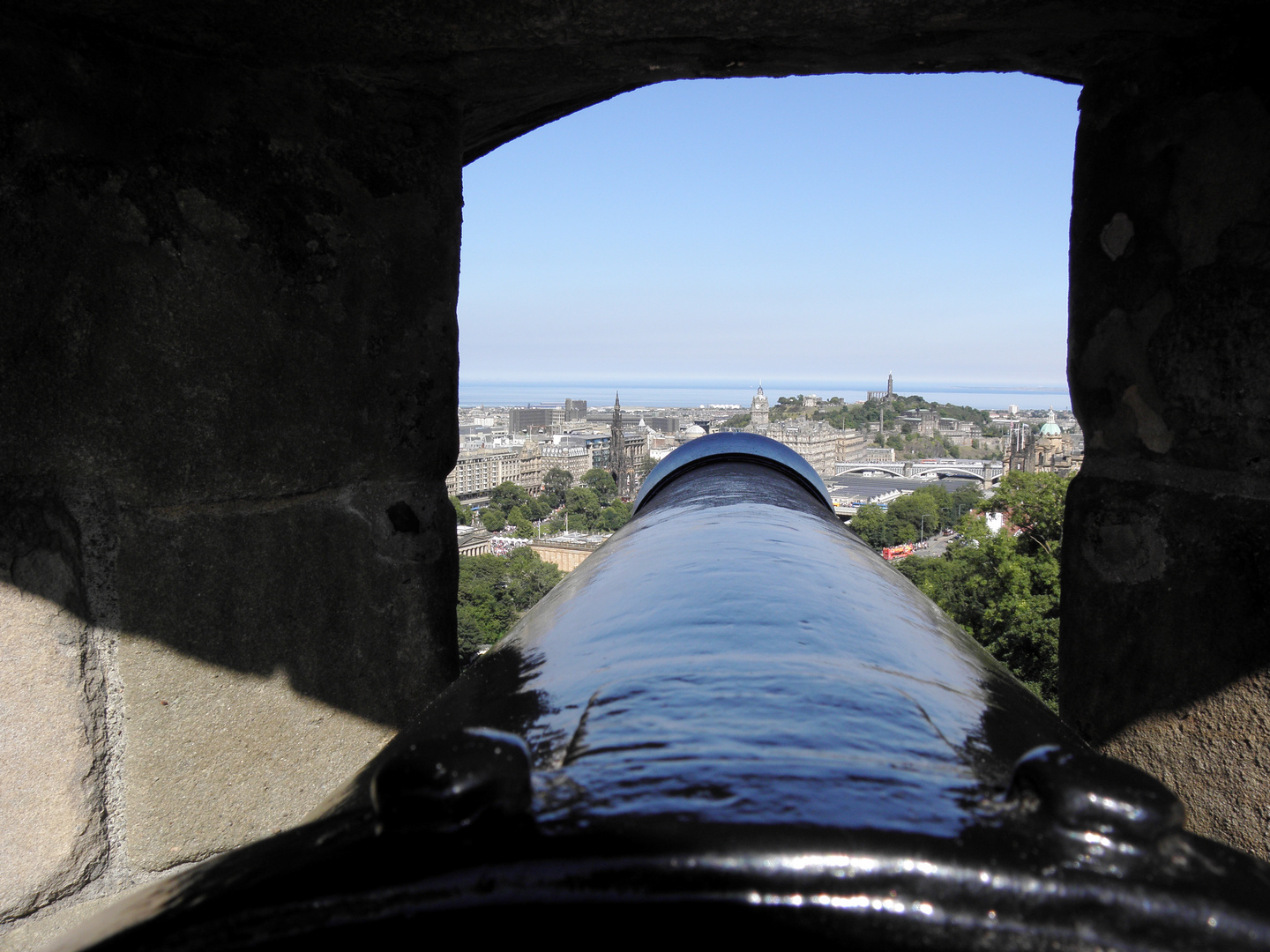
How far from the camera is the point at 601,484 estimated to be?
2189 inches

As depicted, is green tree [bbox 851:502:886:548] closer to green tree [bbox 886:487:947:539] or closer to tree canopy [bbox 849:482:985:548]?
tree canopy [bbox 849:482:985:548]

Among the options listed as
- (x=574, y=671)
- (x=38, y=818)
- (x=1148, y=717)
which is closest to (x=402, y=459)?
(x=38, y=818)

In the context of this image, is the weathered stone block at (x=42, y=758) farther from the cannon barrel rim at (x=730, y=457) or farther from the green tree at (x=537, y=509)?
the green tree at (x=537, y=509)

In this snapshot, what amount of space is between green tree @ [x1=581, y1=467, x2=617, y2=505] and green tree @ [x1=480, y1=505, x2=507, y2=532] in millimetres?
5822

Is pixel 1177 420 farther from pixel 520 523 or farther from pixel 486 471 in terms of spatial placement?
pixel 486 471

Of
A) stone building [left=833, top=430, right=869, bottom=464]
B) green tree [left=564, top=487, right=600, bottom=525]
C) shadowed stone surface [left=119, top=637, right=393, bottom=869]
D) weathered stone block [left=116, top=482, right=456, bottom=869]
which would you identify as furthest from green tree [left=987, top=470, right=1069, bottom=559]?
stone building [left=833, top=430, right=869, bottom=464]

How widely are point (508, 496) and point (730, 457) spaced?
2051 inches

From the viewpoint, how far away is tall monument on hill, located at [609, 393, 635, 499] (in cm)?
3894

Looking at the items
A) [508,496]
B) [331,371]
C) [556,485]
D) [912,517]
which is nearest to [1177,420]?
[331,371]

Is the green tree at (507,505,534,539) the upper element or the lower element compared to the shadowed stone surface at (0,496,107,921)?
lower

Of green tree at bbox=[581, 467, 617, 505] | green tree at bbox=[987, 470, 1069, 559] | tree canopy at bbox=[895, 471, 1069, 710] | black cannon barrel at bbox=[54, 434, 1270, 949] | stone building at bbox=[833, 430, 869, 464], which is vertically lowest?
green tree at bbox=[581, 467, 617, 505]

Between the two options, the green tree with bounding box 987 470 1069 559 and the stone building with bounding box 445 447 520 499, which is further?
the stone building with bounding box 445 447 520 499

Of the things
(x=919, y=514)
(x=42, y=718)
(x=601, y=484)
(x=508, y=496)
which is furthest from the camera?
(x=601, y=484)

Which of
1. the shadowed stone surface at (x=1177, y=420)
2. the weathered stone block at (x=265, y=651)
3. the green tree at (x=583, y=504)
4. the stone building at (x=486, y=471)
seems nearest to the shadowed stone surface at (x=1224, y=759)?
the shadowed stone surface at (x=1177, y=420)
